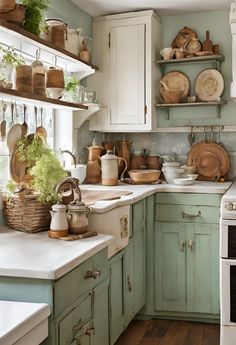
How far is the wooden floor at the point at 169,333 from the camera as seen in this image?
→ 3326mm

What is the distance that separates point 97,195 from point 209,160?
4.28ft

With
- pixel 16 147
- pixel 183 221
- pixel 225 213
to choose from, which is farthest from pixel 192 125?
pixel 16 147

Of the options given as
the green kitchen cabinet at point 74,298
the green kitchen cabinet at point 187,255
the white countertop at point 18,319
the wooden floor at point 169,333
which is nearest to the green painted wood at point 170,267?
the green kitchen cabinet at point 187,255

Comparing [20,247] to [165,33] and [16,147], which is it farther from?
[165,33]

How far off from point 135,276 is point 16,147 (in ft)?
4.17

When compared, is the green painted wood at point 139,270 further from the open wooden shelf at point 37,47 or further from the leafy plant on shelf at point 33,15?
the leafy plant on shelf at point 33,15

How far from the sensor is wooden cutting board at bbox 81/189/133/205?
299cm

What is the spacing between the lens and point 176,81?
13.8 feet

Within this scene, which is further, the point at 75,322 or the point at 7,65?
the point at 7,65

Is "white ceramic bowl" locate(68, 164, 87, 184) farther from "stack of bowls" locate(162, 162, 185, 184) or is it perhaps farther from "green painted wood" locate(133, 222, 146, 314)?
"stack of bowls" locate(162, 162, 185, 184)

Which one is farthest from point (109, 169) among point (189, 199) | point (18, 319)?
point (18, 319)

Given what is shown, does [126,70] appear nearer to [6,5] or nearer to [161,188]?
[161,188]

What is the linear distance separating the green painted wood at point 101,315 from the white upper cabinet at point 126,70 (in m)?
1.90

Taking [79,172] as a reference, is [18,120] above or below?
above
